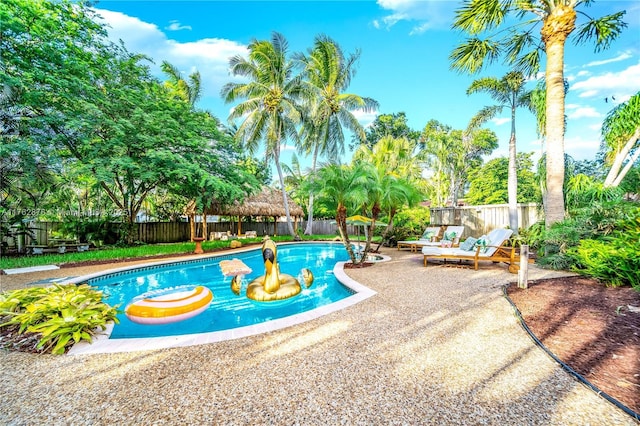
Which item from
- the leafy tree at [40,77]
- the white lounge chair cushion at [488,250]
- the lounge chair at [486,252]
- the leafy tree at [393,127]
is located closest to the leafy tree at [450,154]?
the leafy tree at [393,127]

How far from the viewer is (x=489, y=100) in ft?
47.6

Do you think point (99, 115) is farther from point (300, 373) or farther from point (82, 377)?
point (300, 373)

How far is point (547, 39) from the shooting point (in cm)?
771

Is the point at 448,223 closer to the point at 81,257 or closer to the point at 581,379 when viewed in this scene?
the point at 581,379

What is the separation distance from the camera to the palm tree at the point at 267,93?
51.6 feet

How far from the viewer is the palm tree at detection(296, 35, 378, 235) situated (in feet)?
53.9

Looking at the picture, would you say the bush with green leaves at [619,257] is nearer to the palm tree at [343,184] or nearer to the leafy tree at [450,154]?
the palm tree at [343,184]

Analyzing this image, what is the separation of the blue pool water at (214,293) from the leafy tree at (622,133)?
9855 mm

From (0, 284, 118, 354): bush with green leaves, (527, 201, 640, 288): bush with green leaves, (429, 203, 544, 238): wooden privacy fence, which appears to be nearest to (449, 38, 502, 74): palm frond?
(527, 201, 640, 288): bush with green leaves

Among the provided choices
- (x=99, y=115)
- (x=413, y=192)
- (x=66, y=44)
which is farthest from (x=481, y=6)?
(x=66, y=44)

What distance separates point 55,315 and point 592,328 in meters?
6.92

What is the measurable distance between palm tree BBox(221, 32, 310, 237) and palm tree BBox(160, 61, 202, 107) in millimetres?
3368

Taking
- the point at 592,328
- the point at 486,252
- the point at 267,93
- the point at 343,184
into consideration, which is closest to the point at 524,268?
the point at 592,328

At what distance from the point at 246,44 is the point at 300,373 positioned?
18428 mm
